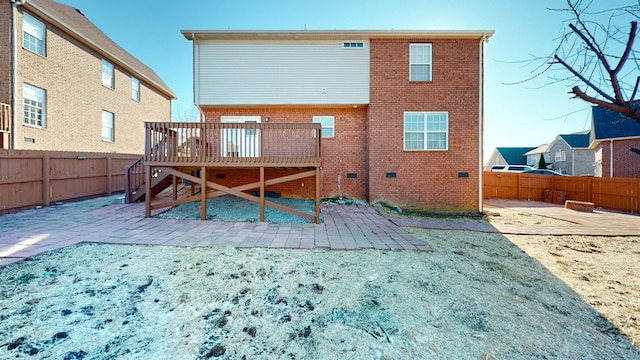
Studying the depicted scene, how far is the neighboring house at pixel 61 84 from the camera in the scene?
382 inches

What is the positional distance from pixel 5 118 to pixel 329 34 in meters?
12.9

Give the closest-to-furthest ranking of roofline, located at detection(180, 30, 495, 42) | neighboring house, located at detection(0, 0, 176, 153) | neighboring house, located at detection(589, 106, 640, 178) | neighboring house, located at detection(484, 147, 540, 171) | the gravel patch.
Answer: the gravel patch → roofline, located at detection(180, 30, 495, 42) → neighboring house, located at detection(0, 0, 176, 153) → neighboring house, located at detection(589, 106, 640, 178) → neighboring house, located at detection(484, 147, 540, 171)

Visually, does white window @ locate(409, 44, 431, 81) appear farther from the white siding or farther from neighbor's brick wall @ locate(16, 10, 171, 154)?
neighbor's brick wall @ locate(16, 10, 171, 154)

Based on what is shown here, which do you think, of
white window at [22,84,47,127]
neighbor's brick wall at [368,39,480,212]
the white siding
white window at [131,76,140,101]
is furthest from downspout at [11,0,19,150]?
neighbor's brick wall at [368,39,480,212]

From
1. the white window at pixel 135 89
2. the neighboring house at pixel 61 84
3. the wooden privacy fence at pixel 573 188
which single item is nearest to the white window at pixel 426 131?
the wooden privacy fence at pixel 573 188

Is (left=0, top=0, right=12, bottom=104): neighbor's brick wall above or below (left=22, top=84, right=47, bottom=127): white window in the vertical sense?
above

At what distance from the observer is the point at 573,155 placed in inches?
1043

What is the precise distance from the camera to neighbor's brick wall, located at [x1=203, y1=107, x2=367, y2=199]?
368 inches

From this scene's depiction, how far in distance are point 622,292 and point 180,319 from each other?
569cm

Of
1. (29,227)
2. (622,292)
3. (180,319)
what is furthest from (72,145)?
(622,292)

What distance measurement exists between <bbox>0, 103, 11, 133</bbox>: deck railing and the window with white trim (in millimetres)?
5175

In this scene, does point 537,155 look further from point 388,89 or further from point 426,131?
point 388,89

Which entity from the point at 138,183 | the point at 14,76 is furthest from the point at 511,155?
the point at 14,76

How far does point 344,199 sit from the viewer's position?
9422 mm
